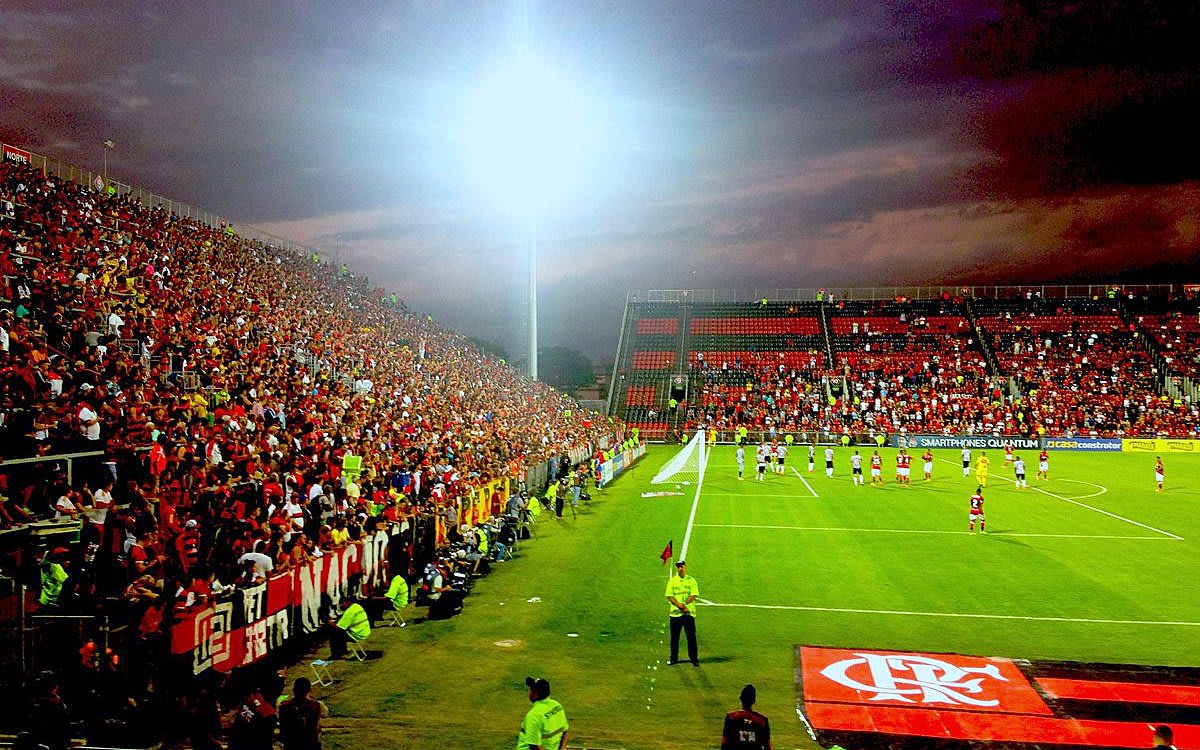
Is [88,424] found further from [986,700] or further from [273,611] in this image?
[986,700]

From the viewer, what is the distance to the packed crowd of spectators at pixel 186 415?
1312 cm

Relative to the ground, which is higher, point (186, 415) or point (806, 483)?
point (186, 415)

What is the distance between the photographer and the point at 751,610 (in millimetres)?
17656

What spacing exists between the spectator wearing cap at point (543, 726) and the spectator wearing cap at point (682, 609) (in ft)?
18.2

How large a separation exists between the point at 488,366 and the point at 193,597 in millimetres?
43385

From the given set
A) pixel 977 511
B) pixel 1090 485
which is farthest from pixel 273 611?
pixel 1090 485

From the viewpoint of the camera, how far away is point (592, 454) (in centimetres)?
4703

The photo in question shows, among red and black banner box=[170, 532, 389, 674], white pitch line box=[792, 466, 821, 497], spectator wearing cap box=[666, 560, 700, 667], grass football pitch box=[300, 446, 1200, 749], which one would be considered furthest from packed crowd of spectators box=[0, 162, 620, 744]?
white pitch line box=[792, 466, 821, 497]

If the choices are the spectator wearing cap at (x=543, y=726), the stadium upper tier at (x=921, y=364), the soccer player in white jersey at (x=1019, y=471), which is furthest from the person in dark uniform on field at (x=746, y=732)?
the stadium upper tier at (x=921, y=364)

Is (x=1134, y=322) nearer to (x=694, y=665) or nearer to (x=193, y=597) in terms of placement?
(x=694, y=665)

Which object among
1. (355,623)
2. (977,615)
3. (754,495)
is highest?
(355,623)

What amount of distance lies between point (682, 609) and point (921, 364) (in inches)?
2786

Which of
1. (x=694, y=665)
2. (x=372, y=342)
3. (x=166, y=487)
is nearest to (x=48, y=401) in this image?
(x=166, y=487)

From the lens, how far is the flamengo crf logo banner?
1146 centimetres
